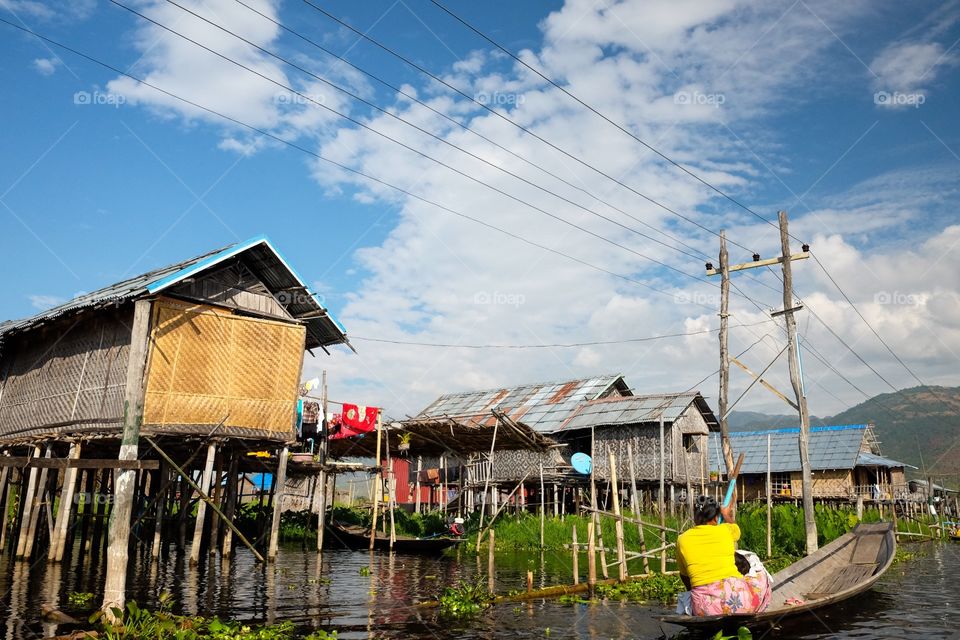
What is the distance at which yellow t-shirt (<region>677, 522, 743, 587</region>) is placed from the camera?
8438 millimetres

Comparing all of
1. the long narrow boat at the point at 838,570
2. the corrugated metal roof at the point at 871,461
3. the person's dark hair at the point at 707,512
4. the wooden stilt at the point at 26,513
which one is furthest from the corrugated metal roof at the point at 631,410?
the person's dark hair at the point at 707,512

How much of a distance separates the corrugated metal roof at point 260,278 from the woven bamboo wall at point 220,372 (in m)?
0.79

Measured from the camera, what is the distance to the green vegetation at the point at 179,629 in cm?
853

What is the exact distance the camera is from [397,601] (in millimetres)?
12609

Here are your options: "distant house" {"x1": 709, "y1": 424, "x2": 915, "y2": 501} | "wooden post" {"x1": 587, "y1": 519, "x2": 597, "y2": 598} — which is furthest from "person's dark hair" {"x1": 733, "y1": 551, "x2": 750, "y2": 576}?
"distant house" {"x1": 709, "y1": 424, "x2": 915, "y2": 501}

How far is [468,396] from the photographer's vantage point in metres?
39.1

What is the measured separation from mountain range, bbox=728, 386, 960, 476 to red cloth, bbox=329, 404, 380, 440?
8611 centimetres

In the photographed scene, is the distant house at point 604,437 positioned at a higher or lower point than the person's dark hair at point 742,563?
higher

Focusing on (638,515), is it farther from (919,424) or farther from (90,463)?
(919,424)

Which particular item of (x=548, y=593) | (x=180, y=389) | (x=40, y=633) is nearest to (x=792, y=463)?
(x=548, y=593)

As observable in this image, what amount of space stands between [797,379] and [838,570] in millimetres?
6350

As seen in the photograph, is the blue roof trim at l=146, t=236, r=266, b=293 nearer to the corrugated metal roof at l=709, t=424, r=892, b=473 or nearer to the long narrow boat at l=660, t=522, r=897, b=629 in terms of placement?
the long narrow boat at l=660, t=522, r=897, b=629

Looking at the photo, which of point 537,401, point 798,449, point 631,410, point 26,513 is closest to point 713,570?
point 26,513

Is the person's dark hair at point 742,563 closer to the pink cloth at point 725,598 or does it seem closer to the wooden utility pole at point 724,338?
the pink cloth at point 725,598
